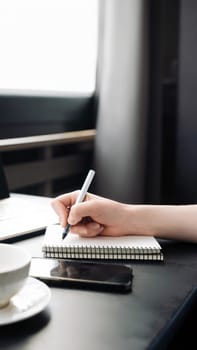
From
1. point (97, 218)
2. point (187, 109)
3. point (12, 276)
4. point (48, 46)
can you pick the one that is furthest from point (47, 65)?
point (12, 276)

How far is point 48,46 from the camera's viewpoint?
1.82m

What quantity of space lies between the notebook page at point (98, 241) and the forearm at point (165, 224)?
0.03m

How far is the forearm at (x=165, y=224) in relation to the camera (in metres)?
0.89

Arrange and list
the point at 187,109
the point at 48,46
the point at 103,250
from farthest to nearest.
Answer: the point at 187,109 < the point at 48,46 < the point at 103,250

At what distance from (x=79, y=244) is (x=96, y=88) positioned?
52.2 inches

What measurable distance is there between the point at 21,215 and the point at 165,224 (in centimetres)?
33

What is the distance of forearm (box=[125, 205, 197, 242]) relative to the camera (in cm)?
89

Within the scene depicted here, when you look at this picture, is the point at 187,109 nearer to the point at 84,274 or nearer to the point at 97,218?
the point at 97,218

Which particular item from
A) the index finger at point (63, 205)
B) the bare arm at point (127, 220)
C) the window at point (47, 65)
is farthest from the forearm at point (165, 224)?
the window at point (47, 65)

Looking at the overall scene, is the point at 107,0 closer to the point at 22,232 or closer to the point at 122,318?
the point at 22,232

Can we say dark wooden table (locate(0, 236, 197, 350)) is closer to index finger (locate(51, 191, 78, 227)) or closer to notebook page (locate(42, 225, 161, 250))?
notebook page (locate(42, 225, 161, 250))

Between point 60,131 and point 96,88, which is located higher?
point 96,88

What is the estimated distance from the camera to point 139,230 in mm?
887

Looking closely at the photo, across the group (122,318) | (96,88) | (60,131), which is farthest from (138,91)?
(122,318)
